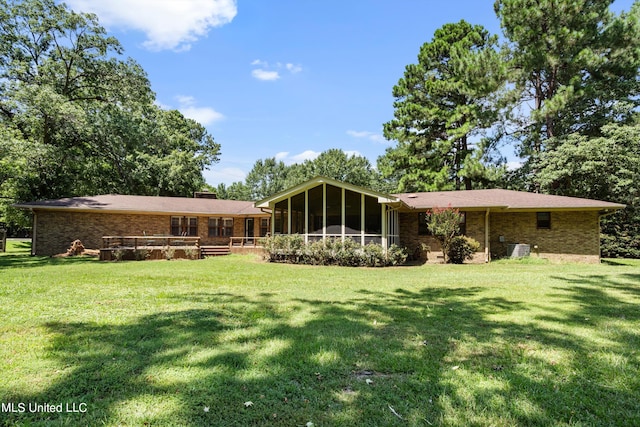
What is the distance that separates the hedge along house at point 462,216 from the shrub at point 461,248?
2.53 ft

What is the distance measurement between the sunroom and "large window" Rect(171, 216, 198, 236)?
7.61m

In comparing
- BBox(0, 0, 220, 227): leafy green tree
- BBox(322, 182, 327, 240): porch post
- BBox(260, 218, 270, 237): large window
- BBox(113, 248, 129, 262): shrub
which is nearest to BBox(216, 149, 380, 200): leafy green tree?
BBox(260, 218, 270, 237): large window

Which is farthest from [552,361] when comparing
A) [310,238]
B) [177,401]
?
[310,238]

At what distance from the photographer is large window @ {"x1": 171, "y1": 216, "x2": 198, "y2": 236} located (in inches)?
792

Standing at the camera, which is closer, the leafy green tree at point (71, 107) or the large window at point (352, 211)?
the large window at point (352, 211)

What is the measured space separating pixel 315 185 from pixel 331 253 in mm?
3046

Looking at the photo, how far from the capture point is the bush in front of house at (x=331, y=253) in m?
13.2

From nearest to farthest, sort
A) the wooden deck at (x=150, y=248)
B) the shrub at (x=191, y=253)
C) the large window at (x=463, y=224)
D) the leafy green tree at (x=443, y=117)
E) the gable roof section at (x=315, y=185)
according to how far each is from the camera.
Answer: the gable roof section at (x=315, y=185), the wooden deck at (x=150, y=248), the large window at (x=463, y=224), the shrub at (x=191, y=253), the leafy green tree at (x=443, y=117)

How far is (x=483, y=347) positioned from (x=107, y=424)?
3609 millimetres

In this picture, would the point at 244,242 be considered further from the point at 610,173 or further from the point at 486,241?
the point at 610,173

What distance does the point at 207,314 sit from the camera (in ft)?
16.7

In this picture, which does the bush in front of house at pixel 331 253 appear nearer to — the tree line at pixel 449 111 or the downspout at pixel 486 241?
the downspout at pixel 486 241

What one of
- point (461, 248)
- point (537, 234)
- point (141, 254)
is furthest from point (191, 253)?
point (537, 234)

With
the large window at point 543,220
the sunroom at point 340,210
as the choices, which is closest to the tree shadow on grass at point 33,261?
the sunroom at point 340,210
